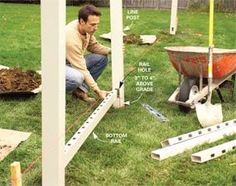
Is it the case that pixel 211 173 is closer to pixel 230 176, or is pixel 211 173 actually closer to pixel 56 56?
pixel 230 176

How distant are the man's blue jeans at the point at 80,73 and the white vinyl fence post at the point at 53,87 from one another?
5.67 ft

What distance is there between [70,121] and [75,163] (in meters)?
1.01

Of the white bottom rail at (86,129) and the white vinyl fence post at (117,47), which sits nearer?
the white bottom rail at (86,129)

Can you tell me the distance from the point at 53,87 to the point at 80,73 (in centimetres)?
181

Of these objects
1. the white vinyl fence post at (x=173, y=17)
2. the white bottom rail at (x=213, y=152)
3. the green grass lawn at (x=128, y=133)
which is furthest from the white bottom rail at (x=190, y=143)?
the white vinyl fence post at (x=173, y=17)

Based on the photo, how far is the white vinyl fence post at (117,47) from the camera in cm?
490

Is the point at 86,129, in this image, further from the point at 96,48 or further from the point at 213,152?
the point at 96,48

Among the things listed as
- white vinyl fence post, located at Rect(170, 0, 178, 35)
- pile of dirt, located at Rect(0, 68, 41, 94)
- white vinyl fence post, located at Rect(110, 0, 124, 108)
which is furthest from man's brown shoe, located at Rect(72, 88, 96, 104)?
white vinyl fence post, located at Rect(170, 0, 178, 35)

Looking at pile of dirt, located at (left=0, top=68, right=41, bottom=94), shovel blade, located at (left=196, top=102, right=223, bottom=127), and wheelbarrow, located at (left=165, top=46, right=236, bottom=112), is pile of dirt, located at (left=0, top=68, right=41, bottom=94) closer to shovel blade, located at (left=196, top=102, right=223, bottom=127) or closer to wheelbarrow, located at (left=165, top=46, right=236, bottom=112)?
wheelbarrow, located at (left=165, top=46, right=236, bottom=112)

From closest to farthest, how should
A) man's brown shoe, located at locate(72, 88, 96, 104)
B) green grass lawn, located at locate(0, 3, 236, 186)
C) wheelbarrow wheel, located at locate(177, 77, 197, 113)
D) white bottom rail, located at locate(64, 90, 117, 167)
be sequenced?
1. white bottom rail, located at locate(64, 90, 117, 167)
2. green grass lawn, located at locate(0, 3, 236, 186)
3. wheelbarrow wheel, located at locate(177, 77, 197, 113)
4. man's brown shoe, located at locate(72, 88, 96, 104)

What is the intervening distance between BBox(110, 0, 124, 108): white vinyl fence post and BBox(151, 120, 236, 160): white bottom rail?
1.24 m

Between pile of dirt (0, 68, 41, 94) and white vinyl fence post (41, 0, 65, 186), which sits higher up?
white vinyl fence post (41, 0, 65, 186)

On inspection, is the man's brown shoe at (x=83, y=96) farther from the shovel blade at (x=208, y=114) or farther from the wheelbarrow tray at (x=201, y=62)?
the shovel blade at (x=208, y=114)

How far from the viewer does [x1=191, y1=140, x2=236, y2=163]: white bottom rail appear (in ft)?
12.7
